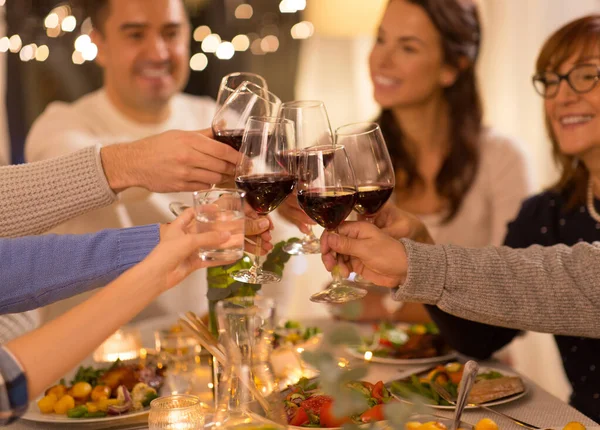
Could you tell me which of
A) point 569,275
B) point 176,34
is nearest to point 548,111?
point 569,275

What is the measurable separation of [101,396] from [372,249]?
24.6 inches

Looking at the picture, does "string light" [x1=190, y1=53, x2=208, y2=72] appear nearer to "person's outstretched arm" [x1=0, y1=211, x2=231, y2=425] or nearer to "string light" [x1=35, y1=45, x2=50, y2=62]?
"string light" [x1=35, y1=45, x2=50, y2=62]

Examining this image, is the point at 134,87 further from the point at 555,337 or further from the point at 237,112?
the point at 555,337

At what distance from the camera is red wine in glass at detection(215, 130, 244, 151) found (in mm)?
1408

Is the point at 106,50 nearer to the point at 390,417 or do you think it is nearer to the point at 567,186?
the point at 567,186

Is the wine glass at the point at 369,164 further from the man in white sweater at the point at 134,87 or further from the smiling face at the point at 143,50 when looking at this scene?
the smiling face at the point at 143,50

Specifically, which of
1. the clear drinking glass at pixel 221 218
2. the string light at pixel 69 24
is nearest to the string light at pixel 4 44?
the string light at pixel 69 24

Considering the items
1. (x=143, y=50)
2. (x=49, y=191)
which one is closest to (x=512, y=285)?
(x=49, y=191)

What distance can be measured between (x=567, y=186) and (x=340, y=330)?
1394mm

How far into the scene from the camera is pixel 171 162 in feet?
4.78

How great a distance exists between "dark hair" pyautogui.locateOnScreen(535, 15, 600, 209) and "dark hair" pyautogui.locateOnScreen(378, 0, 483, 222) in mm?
701

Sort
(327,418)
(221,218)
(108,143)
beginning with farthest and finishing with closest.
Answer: (108,143), (327,418), (221,218)

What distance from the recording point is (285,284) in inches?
116

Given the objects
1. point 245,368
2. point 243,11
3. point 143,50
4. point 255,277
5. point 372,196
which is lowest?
point 245,368
